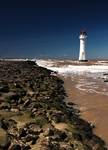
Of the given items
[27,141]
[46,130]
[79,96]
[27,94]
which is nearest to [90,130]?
[46,130]

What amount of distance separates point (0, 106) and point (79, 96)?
5.92 m

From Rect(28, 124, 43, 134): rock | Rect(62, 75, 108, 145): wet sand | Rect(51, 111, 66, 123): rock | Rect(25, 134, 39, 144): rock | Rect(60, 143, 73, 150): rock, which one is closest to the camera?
Rect(60, 143, 73, 150): rock

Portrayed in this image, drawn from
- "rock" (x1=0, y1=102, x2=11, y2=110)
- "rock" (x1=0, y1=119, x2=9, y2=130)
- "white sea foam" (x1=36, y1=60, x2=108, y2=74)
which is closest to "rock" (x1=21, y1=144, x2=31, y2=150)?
"rock" (x1=0, y1=119, x2=9, y2=130)

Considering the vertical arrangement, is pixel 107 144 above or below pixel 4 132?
below

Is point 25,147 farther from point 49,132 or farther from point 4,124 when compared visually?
point 4,124

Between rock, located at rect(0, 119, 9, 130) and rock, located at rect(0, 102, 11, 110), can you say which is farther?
rock, located at rect(0, 102, 11, 110)

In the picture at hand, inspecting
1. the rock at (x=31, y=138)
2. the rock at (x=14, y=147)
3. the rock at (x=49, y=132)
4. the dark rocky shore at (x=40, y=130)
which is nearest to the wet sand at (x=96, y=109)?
the dark rocky shore at (x=40, y=130)

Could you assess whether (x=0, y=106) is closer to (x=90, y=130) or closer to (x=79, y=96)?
(x=90, y=130)

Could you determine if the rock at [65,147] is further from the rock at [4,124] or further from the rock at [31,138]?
the rock at [4,124]

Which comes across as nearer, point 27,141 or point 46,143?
point 46,143

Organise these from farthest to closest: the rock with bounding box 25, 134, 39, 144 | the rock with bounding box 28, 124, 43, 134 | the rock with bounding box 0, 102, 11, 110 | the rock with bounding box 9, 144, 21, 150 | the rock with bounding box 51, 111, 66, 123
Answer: the rock with bounding box 0, 102, 11, 110, the rock with bounding box 51, 111, 66, 123, the rock with bounding box 28, 124, 43, 134, the rock with bounding box 25, 134, 39, 144, the rock with bounding box 9, 144, 21, 150

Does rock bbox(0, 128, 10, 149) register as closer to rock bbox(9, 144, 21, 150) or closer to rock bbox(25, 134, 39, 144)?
rock bbox(9, 144, 21, 150)

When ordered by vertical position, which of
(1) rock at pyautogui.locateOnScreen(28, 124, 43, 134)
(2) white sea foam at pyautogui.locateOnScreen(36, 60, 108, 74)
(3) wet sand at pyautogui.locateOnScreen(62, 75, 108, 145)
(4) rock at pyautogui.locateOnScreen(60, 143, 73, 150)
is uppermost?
(1) rock at pyautogui.locateOnScreen(28, 124, 43, 134)

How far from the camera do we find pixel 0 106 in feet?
26.4
